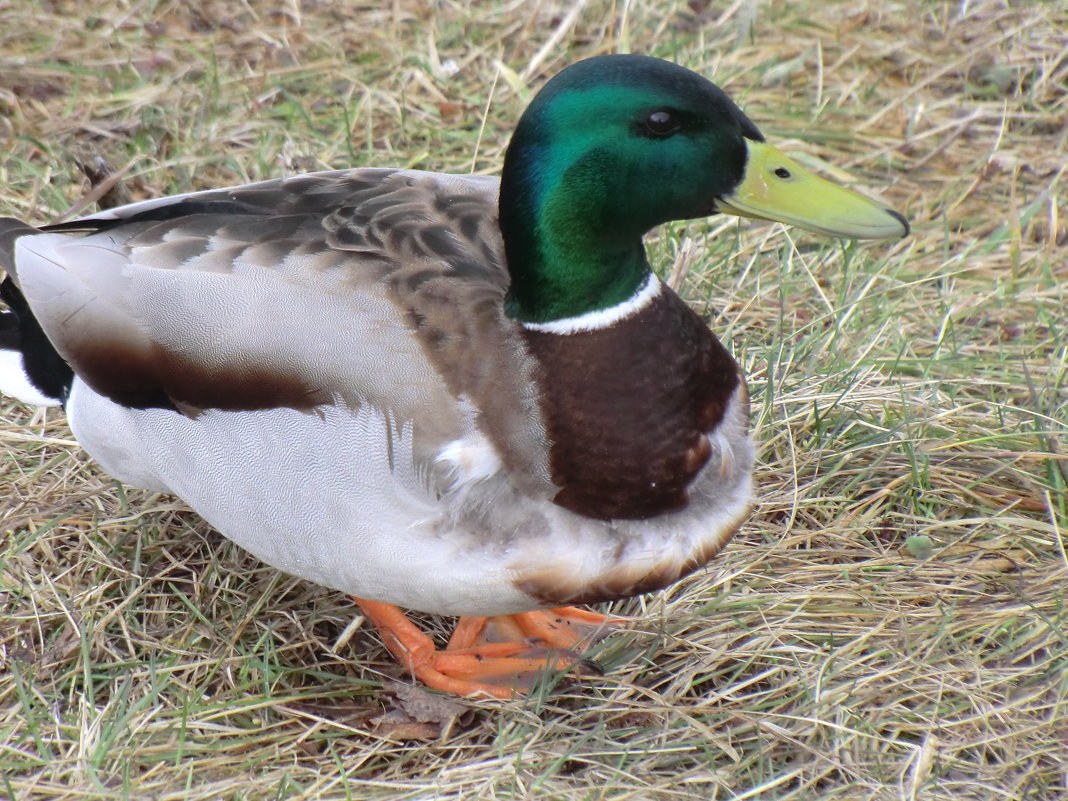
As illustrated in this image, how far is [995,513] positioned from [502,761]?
151 centimetres

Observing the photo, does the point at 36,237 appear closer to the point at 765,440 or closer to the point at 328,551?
the point at 328,551

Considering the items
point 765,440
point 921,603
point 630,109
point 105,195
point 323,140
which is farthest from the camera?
→ point 323,140

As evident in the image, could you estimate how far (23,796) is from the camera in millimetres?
2656

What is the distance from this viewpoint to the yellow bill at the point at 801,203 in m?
2.47

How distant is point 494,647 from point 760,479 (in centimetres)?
90

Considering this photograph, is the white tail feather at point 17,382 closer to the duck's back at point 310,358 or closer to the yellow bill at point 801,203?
the duck's back at point 310,358

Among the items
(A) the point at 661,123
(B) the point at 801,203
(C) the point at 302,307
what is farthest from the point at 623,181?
(C) the point at 302,307

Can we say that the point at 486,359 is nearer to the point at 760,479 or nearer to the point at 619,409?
the point at 619,409

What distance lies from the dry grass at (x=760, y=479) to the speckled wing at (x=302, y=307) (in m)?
0.68

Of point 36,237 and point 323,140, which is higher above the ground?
point 36,237

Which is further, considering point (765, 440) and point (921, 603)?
point (765, 440)

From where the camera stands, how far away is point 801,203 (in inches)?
98.6

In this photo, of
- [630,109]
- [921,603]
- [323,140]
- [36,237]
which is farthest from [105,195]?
[921,603]

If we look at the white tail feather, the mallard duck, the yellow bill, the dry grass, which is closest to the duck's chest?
the mallard duck
